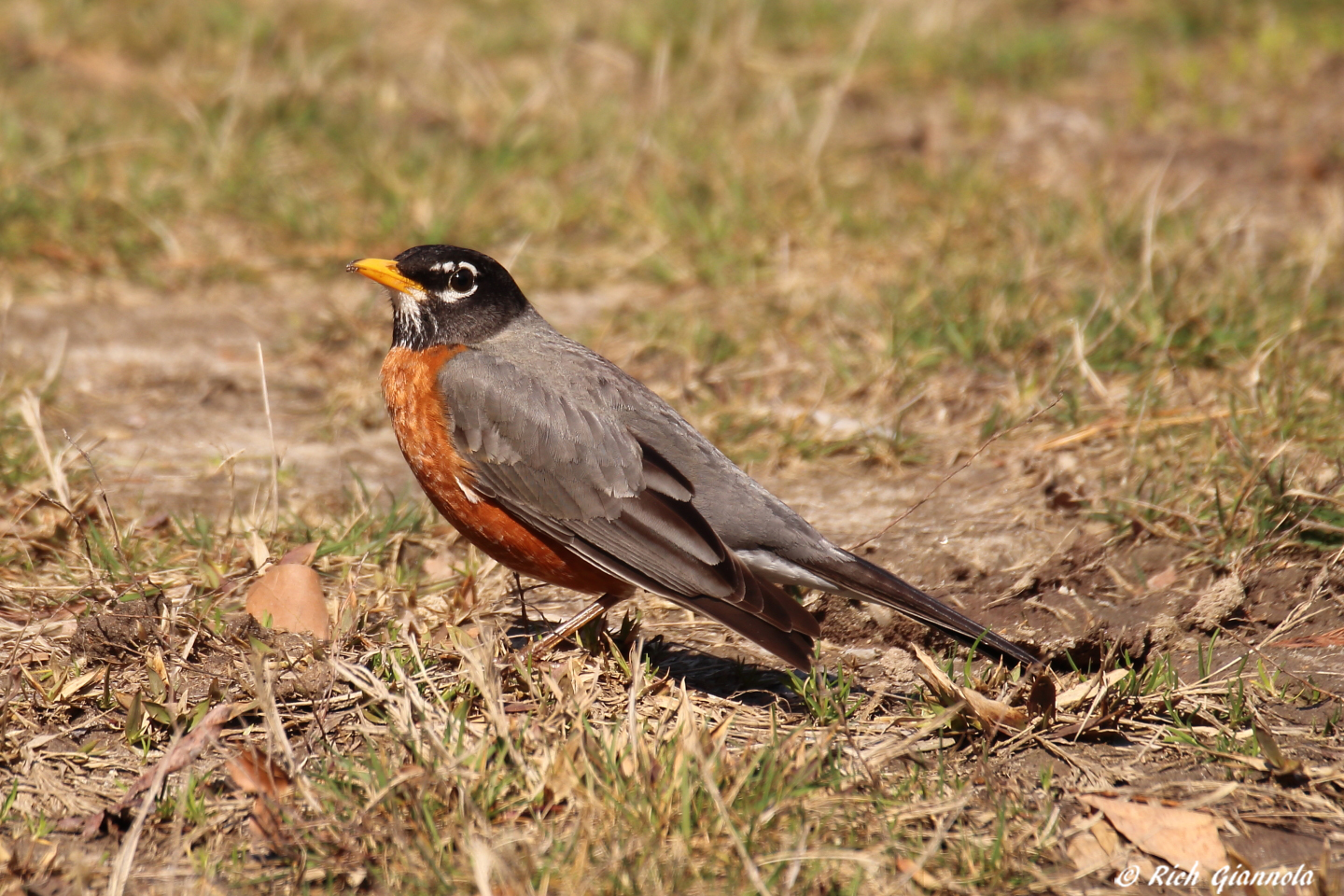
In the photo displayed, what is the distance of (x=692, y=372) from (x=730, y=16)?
14.0 ft

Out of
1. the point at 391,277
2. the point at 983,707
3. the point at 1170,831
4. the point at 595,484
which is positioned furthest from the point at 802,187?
the point at 1170,831

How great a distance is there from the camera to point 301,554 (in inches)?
176

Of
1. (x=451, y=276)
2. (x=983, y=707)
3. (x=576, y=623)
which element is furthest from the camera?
(x=451, y=276)

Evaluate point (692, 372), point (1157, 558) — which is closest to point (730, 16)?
point (692, 372)

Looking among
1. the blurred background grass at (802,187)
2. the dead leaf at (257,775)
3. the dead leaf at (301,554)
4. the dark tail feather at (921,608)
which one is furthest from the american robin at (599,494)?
the blurred background grass at (802,187)

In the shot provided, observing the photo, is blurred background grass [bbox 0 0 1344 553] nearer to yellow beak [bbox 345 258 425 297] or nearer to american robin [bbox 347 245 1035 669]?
american robin [bbox 347 245 1035 669]

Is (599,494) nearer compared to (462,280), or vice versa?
(599,494)

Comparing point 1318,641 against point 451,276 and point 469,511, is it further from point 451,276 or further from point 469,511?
point 451,276

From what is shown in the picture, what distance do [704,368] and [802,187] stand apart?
1.93 metres

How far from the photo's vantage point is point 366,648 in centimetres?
402

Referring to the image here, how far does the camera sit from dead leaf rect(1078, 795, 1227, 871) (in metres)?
3.16

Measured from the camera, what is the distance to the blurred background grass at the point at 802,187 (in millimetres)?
5914

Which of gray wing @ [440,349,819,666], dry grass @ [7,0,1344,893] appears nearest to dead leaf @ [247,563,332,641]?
dry grass @ [7,0,1344,893]

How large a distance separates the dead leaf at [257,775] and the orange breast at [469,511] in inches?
45.7
